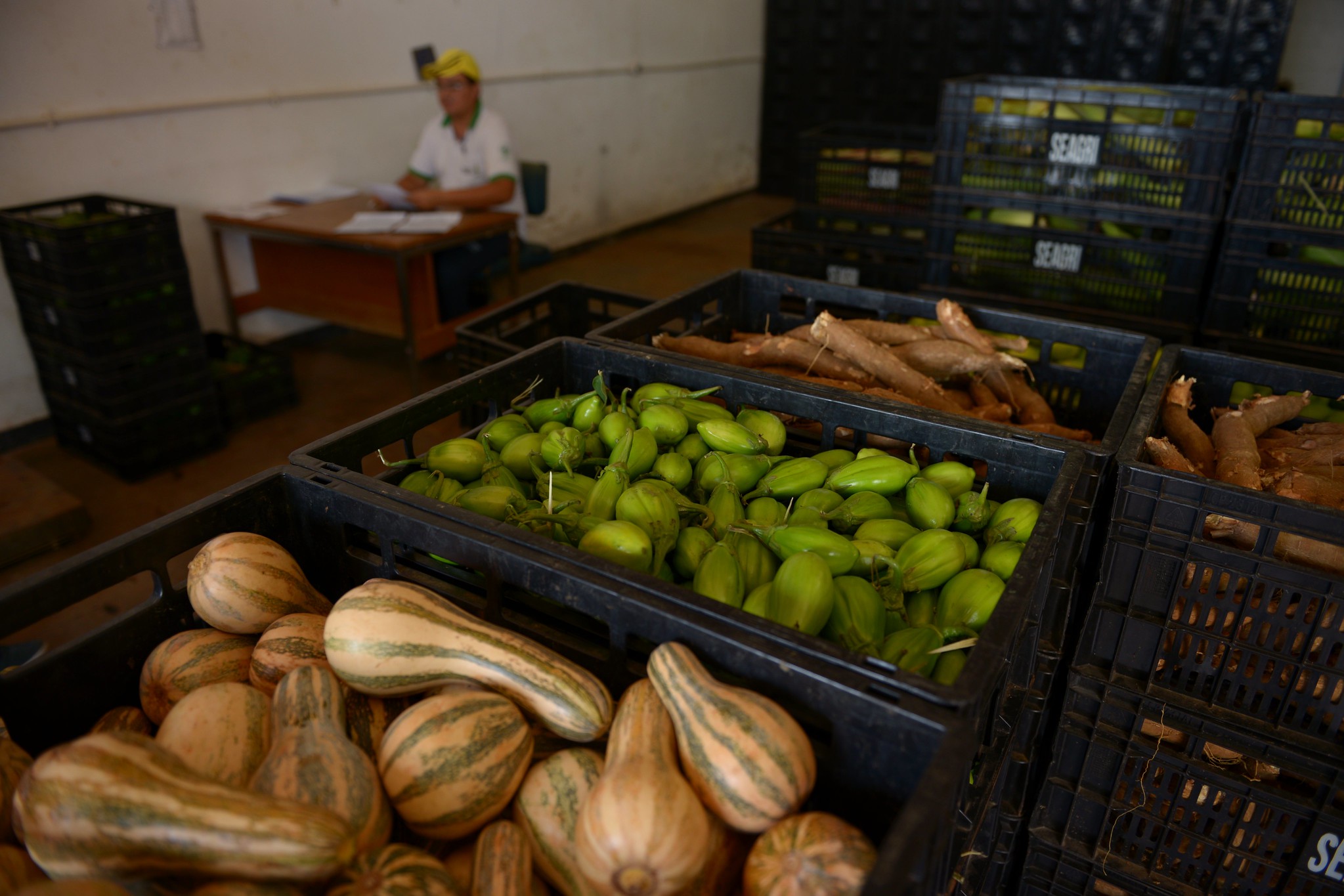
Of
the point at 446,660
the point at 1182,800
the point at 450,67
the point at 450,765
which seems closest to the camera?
the point at 450,765

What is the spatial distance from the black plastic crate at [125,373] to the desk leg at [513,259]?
1568mm

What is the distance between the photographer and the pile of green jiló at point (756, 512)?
107cm

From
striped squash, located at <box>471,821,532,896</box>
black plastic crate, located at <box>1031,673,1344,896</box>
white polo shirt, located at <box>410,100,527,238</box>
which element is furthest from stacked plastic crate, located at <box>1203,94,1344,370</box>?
white polo shirt, located at <box>410,100,527,238</box>

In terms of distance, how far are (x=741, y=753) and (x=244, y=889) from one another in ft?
1.46

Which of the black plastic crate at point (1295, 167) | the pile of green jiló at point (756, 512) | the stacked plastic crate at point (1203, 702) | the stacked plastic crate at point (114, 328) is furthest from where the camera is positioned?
the stacked plastic crate at point (114, 328)

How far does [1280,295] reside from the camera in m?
2.41

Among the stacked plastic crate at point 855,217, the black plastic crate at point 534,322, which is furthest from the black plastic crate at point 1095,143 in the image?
the black plastic crate at point 534,322

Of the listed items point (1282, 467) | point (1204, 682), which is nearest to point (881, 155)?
point (1282, 467)

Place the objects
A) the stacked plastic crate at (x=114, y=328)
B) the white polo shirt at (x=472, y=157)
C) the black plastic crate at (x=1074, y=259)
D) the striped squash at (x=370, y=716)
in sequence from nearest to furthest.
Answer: the striped squash at (x=370, y=716) < the black plastic crate at (x=1074, y=259) < the stacked plastic crate at (x=114, y=328) < the white polo shirt at (x=472, y=157)

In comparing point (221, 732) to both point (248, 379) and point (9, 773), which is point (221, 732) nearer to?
point (9, 773)

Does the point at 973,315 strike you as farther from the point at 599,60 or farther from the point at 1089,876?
the point at 599,60

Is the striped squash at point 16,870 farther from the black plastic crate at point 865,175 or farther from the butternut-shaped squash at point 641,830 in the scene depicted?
the black plastic crate at point 865,175

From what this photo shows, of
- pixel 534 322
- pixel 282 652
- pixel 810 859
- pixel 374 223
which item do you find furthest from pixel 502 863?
pixel 374 223

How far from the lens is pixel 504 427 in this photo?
1538mm
